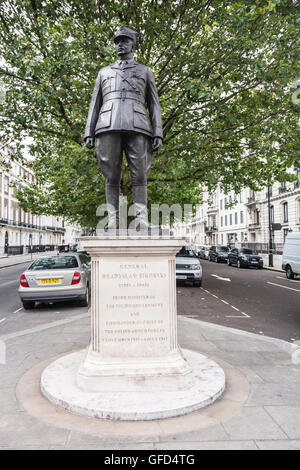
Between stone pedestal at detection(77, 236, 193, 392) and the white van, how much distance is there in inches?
532

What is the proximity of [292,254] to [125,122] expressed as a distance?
14749 millimetres

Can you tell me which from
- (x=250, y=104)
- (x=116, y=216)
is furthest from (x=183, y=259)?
(x=116, y=216)

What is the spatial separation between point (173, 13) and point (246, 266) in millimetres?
19235

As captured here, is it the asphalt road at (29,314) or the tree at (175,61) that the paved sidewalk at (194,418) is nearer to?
the asphalt road at (29,314)

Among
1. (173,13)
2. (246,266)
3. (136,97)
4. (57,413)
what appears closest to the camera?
(57,413)

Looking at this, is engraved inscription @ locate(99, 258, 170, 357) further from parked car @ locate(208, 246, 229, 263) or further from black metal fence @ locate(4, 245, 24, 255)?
black metal fence @ locate(4, 245, 24, 255)

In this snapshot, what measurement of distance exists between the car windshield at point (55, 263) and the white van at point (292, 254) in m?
11.2

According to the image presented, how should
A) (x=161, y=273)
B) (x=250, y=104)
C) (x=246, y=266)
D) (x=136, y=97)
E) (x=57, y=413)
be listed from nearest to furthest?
(x=57, y=413)
(x=161, y=273)
(x=136, y=97)
(x=250, y=104)
(x=246, y=266)

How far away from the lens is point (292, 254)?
1627 cm

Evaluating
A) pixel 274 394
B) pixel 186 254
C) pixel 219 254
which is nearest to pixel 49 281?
pixel 274 394

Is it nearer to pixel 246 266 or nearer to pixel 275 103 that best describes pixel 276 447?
pixel 275 103

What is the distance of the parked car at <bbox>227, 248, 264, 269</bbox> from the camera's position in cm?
2403

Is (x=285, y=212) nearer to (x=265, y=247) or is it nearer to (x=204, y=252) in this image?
(x=265, y=247)

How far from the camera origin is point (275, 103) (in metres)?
9.78
